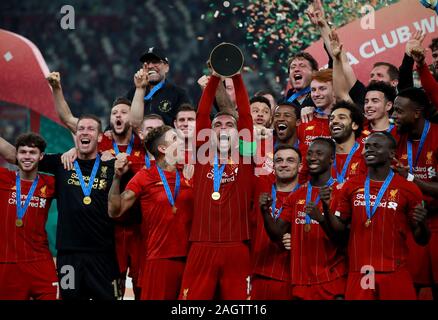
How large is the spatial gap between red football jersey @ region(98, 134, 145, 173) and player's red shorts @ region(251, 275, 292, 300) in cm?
144

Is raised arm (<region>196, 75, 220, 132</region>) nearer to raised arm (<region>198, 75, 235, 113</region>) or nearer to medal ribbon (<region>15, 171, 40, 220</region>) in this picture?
raised arm (<region>198, 75, 235, 113</region>)

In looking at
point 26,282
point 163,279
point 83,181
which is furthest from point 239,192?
point 26,282

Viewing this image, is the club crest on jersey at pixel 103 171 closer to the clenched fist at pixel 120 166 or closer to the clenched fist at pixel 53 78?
the clenched fist at pixel 120 166

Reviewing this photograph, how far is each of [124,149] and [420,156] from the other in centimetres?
241

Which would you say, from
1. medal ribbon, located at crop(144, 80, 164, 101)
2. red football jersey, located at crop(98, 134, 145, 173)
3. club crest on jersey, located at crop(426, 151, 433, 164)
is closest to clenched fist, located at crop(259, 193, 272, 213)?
club crest on jersey, located at crop(426, 151, 433, 164)

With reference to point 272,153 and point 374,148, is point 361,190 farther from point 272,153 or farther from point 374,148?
point 272,153

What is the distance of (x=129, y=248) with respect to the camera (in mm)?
7555

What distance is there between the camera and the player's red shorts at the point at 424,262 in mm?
6785

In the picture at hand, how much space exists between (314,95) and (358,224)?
1.62m

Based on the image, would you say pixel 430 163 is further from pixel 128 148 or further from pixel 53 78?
pixel 53 78

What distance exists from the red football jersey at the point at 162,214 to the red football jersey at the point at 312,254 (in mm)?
825

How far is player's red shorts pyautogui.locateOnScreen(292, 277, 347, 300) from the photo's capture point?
636cm
